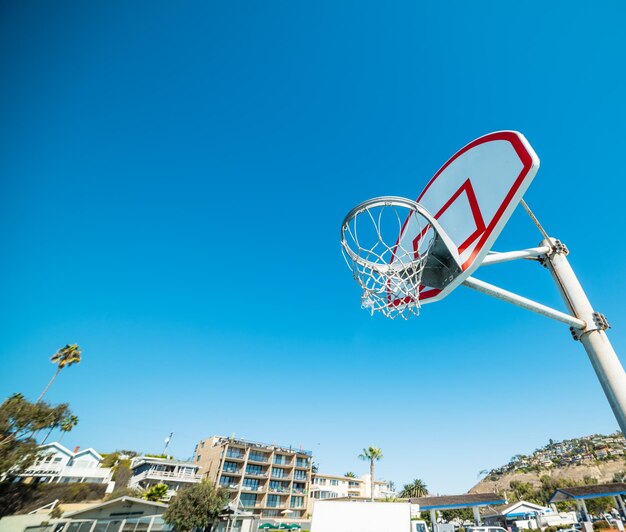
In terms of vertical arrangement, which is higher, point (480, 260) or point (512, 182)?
point (512, 182)

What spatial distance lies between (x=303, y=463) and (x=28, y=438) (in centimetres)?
3634

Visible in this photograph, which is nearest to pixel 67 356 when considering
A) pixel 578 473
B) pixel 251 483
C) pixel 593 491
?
pixel 251 483

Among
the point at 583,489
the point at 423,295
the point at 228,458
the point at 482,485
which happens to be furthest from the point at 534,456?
the point at 423,295

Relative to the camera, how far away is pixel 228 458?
149 feet

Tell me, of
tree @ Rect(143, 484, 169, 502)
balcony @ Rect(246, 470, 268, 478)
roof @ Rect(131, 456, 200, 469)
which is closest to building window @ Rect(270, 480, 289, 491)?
balcony @ Rect(246, 470, 268, 478)

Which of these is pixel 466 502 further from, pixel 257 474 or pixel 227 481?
pixel 227 481

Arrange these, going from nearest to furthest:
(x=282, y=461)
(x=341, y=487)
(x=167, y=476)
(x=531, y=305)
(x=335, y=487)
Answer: (x=531, y=305) → (x=167, y=476) → (x=282, y=461) → (x=335, y=487) → (x=341, y=487)

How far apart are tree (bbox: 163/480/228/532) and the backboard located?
28941 millimetres

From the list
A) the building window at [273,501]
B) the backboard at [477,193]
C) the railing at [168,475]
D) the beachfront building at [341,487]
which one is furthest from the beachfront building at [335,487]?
the backboard at [477,193]

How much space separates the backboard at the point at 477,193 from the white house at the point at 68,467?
50.1 meters

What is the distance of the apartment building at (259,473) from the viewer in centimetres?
4500

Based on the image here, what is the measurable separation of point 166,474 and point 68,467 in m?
12.3

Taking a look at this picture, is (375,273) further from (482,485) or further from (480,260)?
(482,485)

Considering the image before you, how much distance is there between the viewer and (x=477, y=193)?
6.69 m
